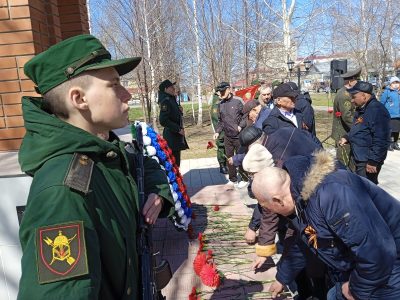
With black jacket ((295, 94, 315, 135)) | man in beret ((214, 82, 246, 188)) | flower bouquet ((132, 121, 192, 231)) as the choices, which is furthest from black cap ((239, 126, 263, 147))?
man in beret ((214, 82, 246, 188))

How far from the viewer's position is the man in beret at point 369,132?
15.8 feet

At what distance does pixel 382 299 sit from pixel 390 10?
15.2m

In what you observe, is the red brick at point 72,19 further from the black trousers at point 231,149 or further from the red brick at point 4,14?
the black trousers at point 231,149

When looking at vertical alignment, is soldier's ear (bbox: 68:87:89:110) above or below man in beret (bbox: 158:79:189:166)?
above

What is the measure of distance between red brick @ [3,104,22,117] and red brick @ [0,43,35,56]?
36 centimetres

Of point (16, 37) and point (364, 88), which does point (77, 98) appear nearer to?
point (16, 37)

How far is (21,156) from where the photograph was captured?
1249mm

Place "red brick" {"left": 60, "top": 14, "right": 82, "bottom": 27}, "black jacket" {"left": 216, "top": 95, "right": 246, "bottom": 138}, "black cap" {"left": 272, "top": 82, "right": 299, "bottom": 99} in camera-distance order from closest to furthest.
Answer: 1. "red brick" {"left": 60, "top": 14, "right": 82, "bottom": 27}
2. "black cap" {"left": 272, "top": 82, "right": 299, "bottom": 99}
3. "black jacket" {"left": 216, "top": 95, "right": 246, "bottom": 138}

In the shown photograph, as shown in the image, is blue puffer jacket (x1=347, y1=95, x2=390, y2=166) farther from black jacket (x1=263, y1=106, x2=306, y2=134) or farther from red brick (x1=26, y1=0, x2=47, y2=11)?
red brick (x1=26, y1=0, x2=47, y2=11)

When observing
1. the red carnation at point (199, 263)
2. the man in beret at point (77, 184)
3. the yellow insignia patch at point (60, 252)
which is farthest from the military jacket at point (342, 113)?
the yellow insignia patch at point (60, 252)

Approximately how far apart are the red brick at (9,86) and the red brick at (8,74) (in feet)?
0.11

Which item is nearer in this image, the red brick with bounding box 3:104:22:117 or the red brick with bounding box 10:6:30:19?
the red brick with bounding box 10:6:30:19

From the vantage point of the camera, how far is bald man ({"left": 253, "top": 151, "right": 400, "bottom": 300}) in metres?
1.81

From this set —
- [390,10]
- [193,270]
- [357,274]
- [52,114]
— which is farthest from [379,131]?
A: [390,10]
